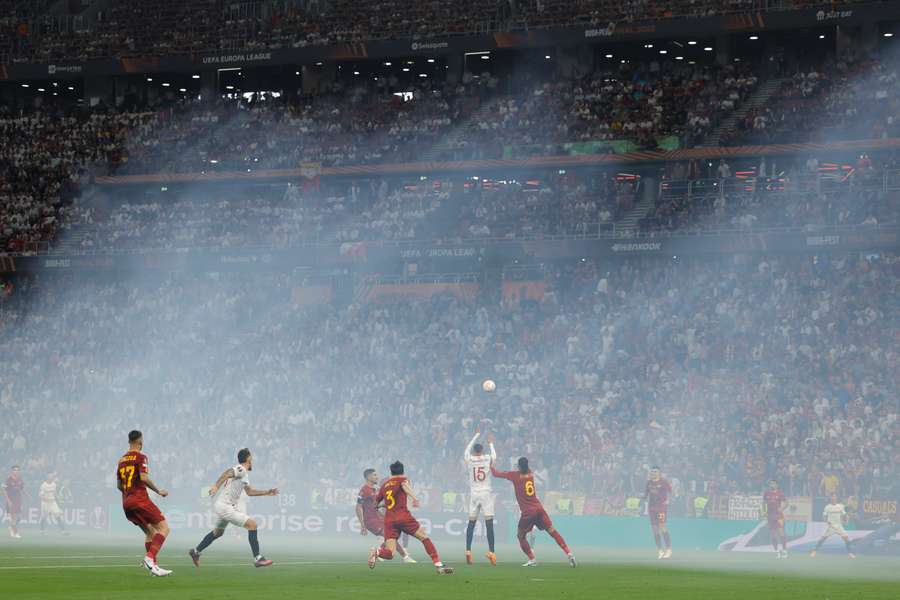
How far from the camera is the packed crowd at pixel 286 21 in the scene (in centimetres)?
5897

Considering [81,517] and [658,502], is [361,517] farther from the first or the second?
[81,517]

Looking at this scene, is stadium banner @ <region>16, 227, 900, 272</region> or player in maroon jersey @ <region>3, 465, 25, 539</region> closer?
player in maroon jersey @ <region>3, 465, 25, 539</region>

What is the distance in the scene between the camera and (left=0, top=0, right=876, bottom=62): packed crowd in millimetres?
58969

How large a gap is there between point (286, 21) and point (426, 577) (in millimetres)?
46419

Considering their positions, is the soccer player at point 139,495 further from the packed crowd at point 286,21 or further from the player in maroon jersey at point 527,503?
the packed crowd at point 286,21

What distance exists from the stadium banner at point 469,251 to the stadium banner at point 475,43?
972 cm

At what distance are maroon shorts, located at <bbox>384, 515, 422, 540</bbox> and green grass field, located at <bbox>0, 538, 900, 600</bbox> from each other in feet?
2.24

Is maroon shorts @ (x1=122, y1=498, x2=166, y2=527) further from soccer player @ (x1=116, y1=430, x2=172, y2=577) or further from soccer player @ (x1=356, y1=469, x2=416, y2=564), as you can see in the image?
soccer player @ (x1=356, y1=469, x2=416, y2=564)

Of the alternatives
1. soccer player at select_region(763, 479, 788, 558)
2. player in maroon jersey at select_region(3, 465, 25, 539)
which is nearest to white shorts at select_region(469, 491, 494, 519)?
soccer player at select_region(763, 479, 788, 558)

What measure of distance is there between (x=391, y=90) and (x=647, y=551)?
33.9m

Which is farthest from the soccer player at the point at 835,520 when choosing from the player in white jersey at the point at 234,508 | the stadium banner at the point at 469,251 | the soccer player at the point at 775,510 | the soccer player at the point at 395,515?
the player in white jersey at the point at 234,508

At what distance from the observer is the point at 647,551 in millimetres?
36281

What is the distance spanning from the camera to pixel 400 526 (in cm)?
2481

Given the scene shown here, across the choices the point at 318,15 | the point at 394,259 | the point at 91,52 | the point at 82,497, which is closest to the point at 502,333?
the point at 394,259
